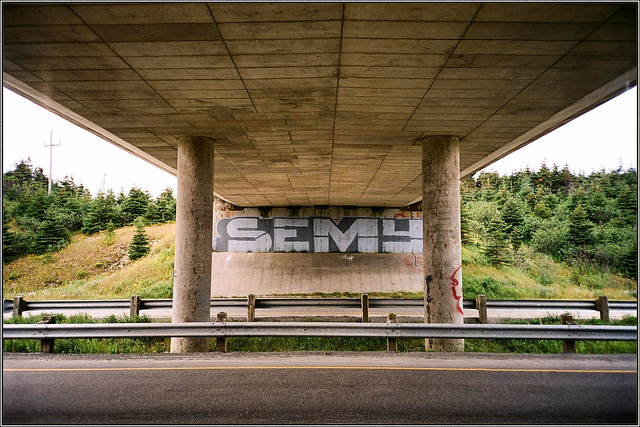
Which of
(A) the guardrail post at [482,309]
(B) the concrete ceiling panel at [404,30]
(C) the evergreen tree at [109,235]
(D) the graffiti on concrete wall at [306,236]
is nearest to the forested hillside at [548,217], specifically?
(D) the graffiti on concrete wall at [306,236]

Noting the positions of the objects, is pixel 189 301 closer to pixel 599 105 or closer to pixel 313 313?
pixel 313 313

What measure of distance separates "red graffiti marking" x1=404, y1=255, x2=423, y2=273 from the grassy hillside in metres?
3.44

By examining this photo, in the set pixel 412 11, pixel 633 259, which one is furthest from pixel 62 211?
pixel 633 259

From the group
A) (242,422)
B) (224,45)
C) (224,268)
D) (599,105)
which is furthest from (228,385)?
(224,268)

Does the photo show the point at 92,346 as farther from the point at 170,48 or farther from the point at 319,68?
the point at 319,68

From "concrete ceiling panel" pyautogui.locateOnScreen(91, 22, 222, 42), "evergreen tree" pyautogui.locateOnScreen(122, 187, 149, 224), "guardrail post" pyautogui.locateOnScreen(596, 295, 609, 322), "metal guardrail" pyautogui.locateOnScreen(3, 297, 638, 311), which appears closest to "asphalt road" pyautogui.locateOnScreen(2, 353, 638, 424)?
"concrete ceiling panel" pyautogui.locateOnScreen(91, 22, 222, 42)

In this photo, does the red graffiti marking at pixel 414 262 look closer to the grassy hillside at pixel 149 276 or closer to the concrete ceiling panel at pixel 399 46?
the grassy hillside at pixel 149 276

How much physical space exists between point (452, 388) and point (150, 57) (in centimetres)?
733

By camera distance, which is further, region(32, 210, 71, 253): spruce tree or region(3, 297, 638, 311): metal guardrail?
region(32, 210, 71, 253): spruce tree

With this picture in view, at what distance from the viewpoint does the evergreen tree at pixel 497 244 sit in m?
33.5

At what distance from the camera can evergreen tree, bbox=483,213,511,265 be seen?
110ft

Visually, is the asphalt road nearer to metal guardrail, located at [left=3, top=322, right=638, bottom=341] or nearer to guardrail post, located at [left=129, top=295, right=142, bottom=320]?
metal guardrail, located at [left=3, top=322, right=638, bottom=341]

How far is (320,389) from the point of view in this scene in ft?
17.1

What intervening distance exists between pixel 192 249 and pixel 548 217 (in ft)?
124
